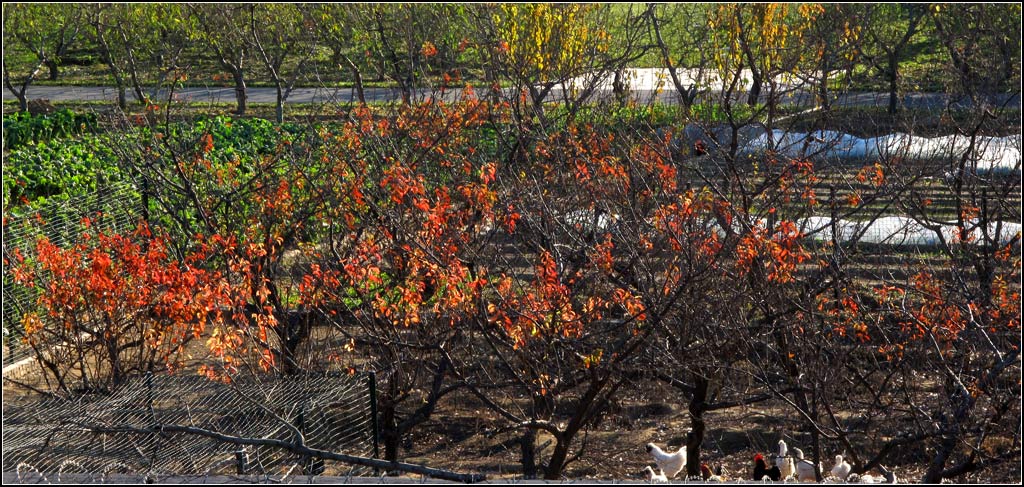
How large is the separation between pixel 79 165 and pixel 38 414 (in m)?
11.0

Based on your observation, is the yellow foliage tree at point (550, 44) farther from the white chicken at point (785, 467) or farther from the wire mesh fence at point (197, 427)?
the white chicken at point (785, 467)

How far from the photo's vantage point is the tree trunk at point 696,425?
805cm

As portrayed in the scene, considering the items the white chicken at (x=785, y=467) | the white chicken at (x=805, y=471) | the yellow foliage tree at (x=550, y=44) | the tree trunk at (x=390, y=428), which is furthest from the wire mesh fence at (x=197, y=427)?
the yellow foliage tree at (x=550, y=44)

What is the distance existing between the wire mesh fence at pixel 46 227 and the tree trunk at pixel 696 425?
19.5ft

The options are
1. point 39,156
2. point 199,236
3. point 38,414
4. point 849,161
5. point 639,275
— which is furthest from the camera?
point 39,156

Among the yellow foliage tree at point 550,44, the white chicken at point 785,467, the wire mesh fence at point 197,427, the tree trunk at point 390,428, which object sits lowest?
the tree trunk at point 390,428

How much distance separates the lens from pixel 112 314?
8.95 metres

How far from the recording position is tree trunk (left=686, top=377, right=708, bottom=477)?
805 cm

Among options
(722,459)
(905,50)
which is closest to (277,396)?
(722,459)

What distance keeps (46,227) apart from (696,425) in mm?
7364

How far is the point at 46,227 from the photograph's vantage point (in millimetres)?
11156

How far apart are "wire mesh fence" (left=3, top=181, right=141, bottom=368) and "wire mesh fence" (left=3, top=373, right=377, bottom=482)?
6.95 ft

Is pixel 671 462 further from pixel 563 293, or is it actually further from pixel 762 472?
pixel 563 293

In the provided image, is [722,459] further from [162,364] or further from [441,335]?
[162,364]
